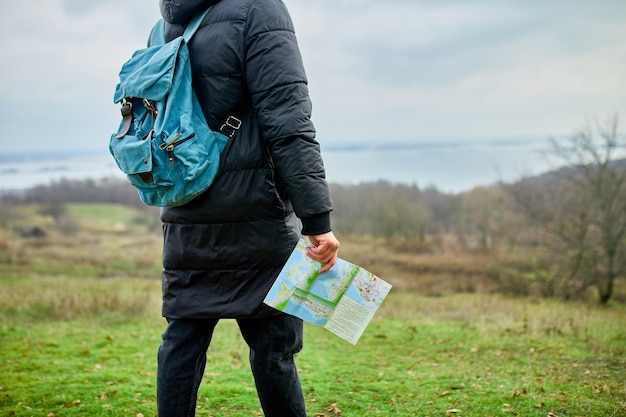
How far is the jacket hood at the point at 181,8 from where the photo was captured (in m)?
2.27

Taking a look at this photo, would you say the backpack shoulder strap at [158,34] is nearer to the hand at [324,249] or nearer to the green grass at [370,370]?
the hand at [324,249]

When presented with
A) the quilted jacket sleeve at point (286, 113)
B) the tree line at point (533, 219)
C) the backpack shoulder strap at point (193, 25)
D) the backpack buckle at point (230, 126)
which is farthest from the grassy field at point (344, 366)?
the tree line at point (533, 219)

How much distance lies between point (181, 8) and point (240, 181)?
733mm

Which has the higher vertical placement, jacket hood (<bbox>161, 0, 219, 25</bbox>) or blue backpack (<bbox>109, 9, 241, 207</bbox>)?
jacket hood (<bbox>161, 0, 219, 25</bbox>)

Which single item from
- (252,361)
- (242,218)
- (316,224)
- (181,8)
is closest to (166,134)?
(242,218)

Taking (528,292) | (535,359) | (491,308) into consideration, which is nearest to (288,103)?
(535,359)

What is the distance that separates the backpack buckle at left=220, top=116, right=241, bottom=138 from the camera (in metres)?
2.28

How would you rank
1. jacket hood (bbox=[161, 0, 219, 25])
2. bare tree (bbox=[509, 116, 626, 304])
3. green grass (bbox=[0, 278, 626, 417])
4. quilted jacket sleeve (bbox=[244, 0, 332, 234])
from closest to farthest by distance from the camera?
1. quilted jacket sleeve (bbox=[244, 0, 332, 234])
2. jacket hood (bbox=[161, 0, 219, 25])
3. green grass (bbox=[0, 278, 626, 417])
4. bare tree (bbox=[509, 116, 626, 304])

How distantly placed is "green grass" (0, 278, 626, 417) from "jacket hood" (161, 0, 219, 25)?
7.93 feet

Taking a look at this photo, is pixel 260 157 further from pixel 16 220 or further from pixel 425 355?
pixel 16 220

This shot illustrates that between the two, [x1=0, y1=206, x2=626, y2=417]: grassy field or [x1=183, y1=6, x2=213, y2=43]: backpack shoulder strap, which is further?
[x1=0, y1=206, x2=626, y2=417]: grassy field

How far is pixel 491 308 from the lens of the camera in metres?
11.5

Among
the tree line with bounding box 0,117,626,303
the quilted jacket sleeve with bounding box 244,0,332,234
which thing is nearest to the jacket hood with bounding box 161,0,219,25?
the quilted jacket sleeve with bounding box 244,0,332,234

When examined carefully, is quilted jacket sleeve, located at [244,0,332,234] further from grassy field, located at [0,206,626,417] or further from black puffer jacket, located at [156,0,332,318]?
grassy field, located at [0,206,626,417]
